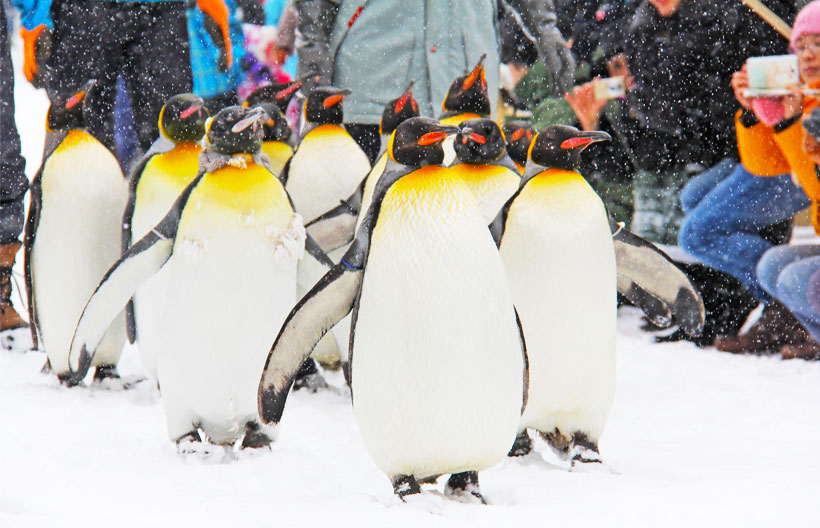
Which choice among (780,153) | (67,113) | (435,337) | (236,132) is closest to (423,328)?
(435,337)

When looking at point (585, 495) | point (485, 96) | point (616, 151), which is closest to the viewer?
point (585, 495)

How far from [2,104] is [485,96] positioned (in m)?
1.77

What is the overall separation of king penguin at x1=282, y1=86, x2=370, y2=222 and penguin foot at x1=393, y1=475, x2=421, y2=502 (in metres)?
1.22

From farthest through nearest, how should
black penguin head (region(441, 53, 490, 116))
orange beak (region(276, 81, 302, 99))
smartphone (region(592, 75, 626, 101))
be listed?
smartphone (region(592, 75, 626, 101))
orange beak (region(276, 81, 302, 99))
black penguin head (region(441, 53, 490, 116))

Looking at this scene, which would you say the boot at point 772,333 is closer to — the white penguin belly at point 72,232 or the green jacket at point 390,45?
the green jacket at point 390,45

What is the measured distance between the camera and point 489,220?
2.45m

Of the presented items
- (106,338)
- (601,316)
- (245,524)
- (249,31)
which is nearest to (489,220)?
(601,316)

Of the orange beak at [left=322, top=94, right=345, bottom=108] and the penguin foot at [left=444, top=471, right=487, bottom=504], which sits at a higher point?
the orange beak at [left=322, top=94, right=345, bottom=108]

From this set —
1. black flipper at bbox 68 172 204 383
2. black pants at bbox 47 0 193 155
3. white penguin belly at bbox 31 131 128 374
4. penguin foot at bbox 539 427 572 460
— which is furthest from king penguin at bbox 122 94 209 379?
penguin foot at bbox 539 427 572 460

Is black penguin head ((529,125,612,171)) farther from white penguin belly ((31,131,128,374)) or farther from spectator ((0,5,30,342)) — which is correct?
spectator ((0,5,30,342))

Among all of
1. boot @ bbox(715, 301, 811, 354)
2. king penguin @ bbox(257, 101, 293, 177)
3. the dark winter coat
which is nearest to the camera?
king penguin @ bbox(257, 101, 293, 177)

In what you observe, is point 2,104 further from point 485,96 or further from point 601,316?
point 601,316

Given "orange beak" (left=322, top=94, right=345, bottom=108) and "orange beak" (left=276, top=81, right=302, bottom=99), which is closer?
"orange beak" (left=322, top=94, right=345, bottom=108)

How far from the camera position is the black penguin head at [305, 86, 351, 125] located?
9.91 ft
